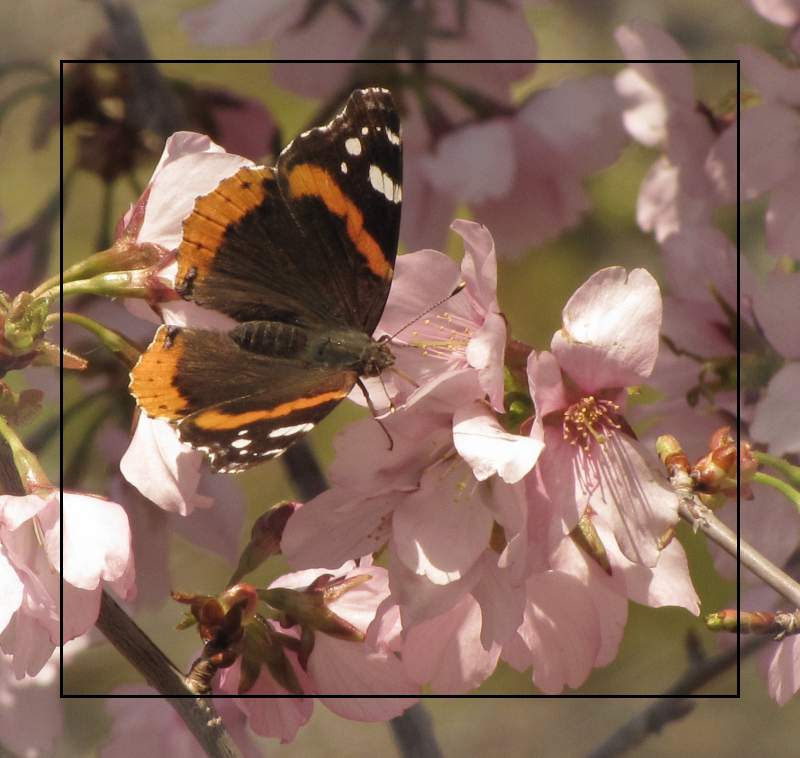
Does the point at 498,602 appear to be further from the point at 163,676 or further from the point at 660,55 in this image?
the point at 660,55

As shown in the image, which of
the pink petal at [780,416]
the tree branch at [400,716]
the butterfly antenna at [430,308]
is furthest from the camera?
the tree branch at [400,716]

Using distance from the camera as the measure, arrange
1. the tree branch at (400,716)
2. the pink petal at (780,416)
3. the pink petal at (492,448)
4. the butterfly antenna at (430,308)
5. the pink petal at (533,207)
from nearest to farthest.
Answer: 1. the pink petal at (492,448)
2. the butterfly antenna at (430,308)
3. the pink petal at (780,416)
4. the tree branch at (400,716)
5. the pink petal at (533,207)

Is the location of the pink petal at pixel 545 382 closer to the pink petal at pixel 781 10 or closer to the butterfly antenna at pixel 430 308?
the butterfly antenna at pixel 430 308

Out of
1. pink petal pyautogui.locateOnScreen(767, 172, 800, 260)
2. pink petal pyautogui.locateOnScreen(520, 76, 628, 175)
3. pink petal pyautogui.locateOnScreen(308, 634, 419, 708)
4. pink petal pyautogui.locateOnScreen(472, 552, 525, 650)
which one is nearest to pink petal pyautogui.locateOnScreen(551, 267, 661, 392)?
pink petal pyautogui.locateOnScreen(472, 552, 525, 650)

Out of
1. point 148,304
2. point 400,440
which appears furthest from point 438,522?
point 148,304

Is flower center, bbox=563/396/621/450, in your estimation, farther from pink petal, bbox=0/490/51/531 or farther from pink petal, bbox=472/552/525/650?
pink petal, bbox=0/490/51/531

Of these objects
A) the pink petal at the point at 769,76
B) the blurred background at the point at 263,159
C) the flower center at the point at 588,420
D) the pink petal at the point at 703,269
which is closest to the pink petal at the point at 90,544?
the blurred background at the point at 263,159

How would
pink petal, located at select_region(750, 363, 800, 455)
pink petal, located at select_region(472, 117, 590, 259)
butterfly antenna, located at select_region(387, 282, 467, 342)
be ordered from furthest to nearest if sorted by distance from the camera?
1. pink petal, located at select_region(472, 117, 590, 259)
2. pink petal, located at select_region(750, 363, 800, 455)
3. butterfly antenna, located at select_region(387, 282, 467, 342)
